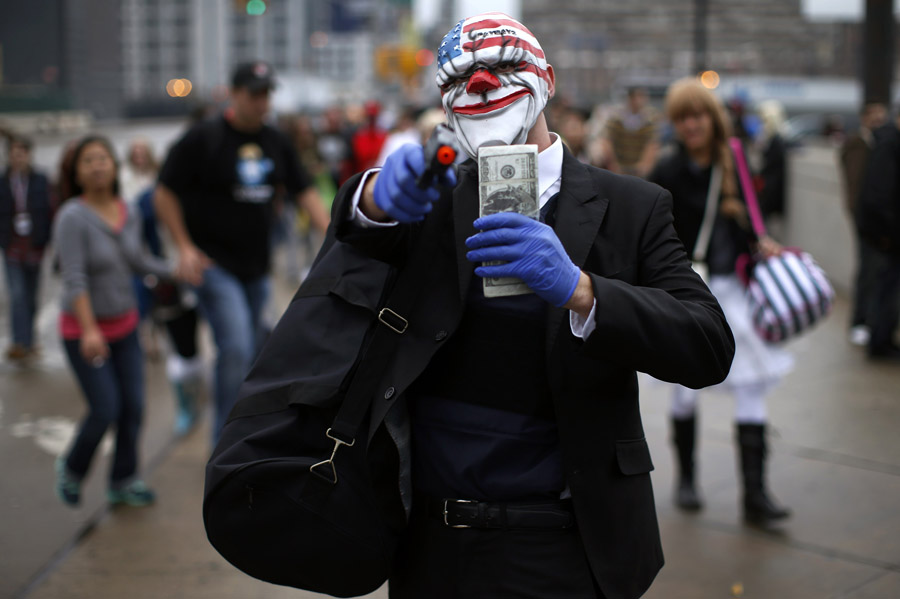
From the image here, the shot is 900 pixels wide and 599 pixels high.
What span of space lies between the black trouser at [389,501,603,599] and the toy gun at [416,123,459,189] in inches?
32.9

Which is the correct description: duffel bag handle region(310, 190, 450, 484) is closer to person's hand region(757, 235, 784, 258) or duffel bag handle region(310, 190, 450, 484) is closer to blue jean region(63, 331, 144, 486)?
person's hand region(757, 235, 784, 258)

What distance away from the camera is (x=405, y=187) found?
201cm

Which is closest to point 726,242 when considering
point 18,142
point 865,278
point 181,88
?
point 865,278

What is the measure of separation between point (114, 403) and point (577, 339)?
3609mm

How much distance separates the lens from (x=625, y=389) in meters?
2.37

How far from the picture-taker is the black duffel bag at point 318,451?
87.0 inches

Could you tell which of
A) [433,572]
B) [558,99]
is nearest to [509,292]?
[433,572]

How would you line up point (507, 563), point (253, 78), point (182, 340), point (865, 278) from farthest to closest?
point (865, 278) → point (182, 340) → point (253, 78) → point (507, 563)

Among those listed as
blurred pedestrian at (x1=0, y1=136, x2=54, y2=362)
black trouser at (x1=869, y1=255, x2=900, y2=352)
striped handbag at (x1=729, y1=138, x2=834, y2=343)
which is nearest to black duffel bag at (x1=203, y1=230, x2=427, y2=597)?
striped handbag at (x1=729, y1=138, x2=834, y2=343)

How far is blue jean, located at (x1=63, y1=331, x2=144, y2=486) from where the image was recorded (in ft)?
16.7

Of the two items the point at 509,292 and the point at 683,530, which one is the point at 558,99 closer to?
the point at 683,530

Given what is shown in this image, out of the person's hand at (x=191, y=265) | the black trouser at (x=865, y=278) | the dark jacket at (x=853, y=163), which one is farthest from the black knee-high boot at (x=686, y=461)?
the dark jacket at (x=853, y=163)

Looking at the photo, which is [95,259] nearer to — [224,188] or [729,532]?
[224,188]

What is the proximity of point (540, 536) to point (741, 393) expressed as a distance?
305 centimetres
